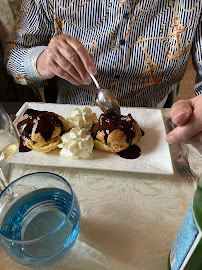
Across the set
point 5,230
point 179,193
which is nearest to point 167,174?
point 179,193

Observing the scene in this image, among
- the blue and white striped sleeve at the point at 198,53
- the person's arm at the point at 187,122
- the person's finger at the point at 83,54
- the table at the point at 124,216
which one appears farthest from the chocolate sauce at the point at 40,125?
the blue and white striped sleeve at the point at 198,53

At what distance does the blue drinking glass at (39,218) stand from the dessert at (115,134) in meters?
0.30

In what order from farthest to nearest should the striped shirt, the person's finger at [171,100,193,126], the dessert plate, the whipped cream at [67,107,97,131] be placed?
the striped shirt, the whipped cream at [67,107,97,131], the dessert plate, the person's finger at [171,100,193,126]

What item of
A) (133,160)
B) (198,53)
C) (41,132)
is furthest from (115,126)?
(198,53)

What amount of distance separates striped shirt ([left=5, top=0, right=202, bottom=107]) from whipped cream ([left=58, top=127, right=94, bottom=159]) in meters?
0.39

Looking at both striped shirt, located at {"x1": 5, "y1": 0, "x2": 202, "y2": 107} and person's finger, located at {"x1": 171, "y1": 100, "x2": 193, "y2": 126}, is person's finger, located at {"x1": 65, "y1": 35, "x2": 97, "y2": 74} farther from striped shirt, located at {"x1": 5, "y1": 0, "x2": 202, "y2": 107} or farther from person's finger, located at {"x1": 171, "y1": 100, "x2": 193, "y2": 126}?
person's finger, located at {"x1": 171, "y1": 100, "x2": 193, "y2": 126}

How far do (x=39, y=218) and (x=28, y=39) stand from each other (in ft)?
2.92

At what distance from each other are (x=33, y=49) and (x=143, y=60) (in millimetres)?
509

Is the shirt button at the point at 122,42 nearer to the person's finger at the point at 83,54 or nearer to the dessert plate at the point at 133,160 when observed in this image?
the person's finger at the point at 83,54

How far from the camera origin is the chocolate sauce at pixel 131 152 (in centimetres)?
75

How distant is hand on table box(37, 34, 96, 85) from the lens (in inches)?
32.1

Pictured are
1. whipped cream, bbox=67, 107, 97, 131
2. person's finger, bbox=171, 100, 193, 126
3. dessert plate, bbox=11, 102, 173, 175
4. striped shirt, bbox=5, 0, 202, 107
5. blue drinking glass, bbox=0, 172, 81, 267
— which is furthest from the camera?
striped shirt, bbox=5, 0, 202, 107

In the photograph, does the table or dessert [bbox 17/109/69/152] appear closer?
the table

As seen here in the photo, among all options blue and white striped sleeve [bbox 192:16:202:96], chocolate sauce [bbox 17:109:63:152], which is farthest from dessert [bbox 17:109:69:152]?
blue and white striped sleeve [bbox 192:16:202:96]
